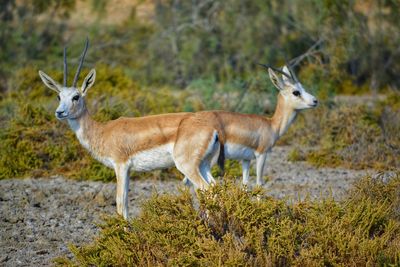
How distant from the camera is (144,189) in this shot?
9875 millimetres

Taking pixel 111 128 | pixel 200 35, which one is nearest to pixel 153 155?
pixel 111 128

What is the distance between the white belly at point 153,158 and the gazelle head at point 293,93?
2505 mm

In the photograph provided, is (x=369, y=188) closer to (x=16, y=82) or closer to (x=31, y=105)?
(x=31, y=105)

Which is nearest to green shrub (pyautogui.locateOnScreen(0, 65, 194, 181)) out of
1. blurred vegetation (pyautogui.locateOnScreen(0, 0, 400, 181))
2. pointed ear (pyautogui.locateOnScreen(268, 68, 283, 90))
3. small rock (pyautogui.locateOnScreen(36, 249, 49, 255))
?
blurred vegetation (pyautogui.locateOnScreen(0, 0, 400, 181))

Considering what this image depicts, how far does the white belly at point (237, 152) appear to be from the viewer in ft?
28.1

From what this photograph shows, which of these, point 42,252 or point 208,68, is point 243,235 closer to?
point 42,252

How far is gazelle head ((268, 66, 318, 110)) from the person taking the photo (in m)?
9.62

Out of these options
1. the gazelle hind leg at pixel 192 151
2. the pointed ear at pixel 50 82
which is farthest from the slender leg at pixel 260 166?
the pointed ear at pixel 50 82

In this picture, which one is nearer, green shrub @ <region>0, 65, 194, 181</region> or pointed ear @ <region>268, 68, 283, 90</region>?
pointed ear @ <region>268, 68, 283, 90</region>

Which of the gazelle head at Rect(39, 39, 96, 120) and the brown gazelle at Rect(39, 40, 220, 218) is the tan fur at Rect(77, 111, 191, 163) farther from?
the gazelle head at Rect(39, 39, 96, 120)

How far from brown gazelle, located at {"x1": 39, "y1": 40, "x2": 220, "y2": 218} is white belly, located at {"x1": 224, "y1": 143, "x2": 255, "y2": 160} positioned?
0.73 m

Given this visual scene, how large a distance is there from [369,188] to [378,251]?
4.24 feet

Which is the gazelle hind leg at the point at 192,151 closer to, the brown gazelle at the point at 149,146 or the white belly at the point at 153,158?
the brown gazelle at the point at 149,146


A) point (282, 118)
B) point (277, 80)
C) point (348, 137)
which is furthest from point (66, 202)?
point (348, 137)
